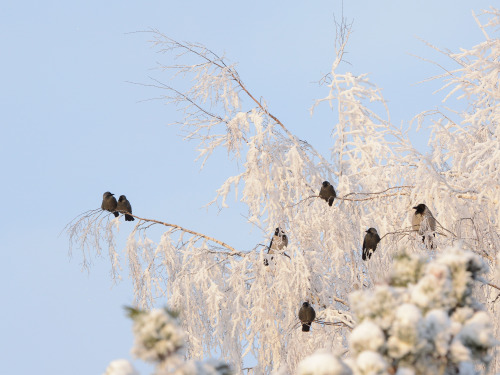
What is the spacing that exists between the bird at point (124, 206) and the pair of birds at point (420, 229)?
2954 mm

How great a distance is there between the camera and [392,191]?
26.3 feet

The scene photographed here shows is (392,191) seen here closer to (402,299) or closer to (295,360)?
(295,360)

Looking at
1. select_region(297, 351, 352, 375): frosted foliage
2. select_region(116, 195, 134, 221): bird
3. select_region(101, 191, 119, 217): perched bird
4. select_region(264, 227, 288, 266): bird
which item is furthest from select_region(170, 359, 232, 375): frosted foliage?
select_region(116, 195, 134, 221): bird

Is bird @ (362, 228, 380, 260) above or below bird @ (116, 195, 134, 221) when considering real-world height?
below

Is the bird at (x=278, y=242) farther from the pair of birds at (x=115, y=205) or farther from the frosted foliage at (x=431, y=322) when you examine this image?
the frosted foliage at (x=431, y=322)

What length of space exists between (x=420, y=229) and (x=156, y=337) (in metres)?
4.38

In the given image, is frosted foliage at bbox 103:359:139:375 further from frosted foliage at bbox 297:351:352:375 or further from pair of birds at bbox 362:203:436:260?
pair of birds at bbox 362:203:436:260

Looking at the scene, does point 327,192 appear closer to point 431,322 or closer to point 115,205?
point 115,205

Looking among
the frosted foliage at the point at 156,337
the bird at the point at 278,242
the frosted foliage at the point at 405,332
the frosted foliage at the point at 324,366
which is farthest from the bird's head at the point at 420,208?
the frosted foliage at the point at 156,337

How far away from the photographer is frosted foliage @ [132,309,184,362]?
98.9 inches

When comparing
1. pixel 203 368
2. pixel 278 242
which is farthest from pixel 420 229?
pixel 203 368

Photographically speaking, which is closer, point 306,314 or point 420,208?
A: point 420,208

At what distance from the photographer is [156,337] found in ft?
8.28

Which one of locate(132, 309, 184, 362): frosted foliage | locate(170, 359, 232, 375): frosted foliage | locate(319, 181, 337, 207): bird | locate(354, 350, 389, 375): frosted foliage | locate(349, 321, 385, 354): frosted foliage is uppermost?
locate(319, 181, 337, 207): bird
